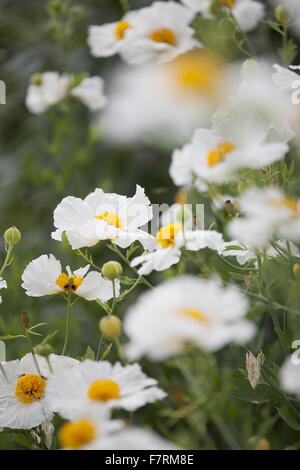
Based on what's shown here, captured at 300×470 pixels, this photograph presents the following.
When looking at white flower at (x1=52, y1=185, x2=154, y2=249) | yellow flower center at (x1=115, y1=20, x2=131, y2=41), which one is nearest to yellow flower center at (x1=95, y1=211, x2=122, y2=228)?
white flower at (x1=52, y1=185, x2=154, y2=249)

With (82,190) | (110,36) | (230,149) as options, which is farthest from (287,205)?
(82,190)

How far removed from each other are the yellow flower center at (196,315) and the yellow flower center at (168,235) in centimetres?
19

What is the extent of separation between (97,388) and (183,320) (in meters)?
0.13

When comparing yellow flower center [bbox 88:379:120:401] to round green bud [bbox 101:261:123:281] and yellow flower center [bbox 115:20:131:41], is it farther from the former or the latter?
yellow flower center [bbox 115:20:131:41]

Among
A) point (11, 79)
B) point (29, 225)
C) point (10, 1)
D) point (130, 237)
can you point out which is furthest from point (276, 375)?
point (10, 1)

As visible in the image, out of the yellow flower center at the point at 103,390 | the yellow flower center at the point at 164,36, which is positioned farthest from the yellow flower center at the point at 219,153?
the yellow flower center at the point at 164,36

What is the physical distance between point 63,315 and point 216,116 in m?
0.65

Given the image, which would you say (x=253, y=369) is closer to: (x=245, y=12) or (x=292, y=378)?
(x=292, y=378)

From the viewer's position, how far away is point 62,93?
3.79ft

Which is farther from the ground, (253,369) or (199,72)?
(199,72)

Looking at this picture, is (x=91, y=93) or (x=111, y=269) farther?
(x=91, y=93)

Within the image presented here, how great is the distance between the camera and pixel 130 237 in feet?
1.81

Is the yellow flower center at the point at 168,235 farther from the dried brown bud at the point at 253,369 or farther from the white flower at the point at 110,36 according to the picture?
the white flower at the point at 110,36

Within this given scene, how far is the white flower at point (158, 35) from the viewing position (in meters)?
0.81
